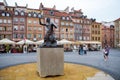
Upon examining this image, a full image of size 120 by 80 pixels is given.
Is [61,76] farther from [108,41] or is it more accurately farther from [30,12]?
[108,41]

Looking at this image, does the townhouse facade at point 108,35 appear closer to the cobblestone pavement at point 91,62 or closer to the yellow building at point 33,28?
the yellow building at point 33,28

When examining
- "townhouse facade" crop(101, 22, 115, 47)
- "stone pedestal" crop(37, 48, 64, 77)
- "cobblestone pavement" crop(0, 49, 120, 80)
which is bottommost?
"cobblestone pavement" crop(0, 49, 120, 80)

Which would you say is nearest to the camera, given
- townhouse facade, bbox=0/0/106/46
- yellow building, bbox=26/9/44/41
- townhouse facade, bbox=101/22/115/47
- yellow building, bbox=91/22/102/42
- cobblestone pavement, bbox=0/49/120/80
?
cobblestone pavement, bbox=0/49/120/80

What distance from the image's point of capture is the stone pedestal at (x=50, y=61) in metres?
9.58

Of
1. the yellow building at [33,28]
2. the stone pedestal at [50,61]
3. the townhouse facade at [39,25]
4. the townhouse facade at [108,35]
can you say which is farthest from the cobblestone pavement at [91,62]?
the townhouse facade at [108,35]

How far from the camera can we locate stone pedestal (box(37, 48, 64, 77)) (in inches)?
377

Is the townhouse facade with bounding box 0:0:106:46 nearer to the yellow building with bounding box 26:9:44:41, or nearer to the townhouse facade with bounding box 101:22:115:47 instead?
the yellow building with bounding box 26:9:44:41

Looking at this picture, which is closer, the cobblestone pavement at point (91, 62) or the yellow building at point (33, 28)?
the cobblestone pavement at point (91, 62)

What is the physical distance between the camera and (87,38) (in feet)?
225

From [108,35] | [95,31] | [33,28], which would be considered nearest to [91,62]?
[33,28]

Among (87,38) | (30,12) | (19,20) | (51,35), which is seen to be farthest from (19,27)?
(51,35)

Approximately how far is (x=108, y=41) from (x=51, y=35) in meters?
80.2

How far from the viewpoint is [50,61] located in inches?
381

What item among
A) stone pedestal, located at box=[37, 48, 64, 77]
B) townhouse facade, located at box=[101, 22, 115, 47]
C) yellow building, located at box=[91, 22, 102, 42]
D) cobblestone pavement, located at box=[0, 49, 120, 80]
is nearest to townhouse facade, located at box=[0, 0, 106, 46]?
yellow building, located at box=[91, 22, 102, 42]
